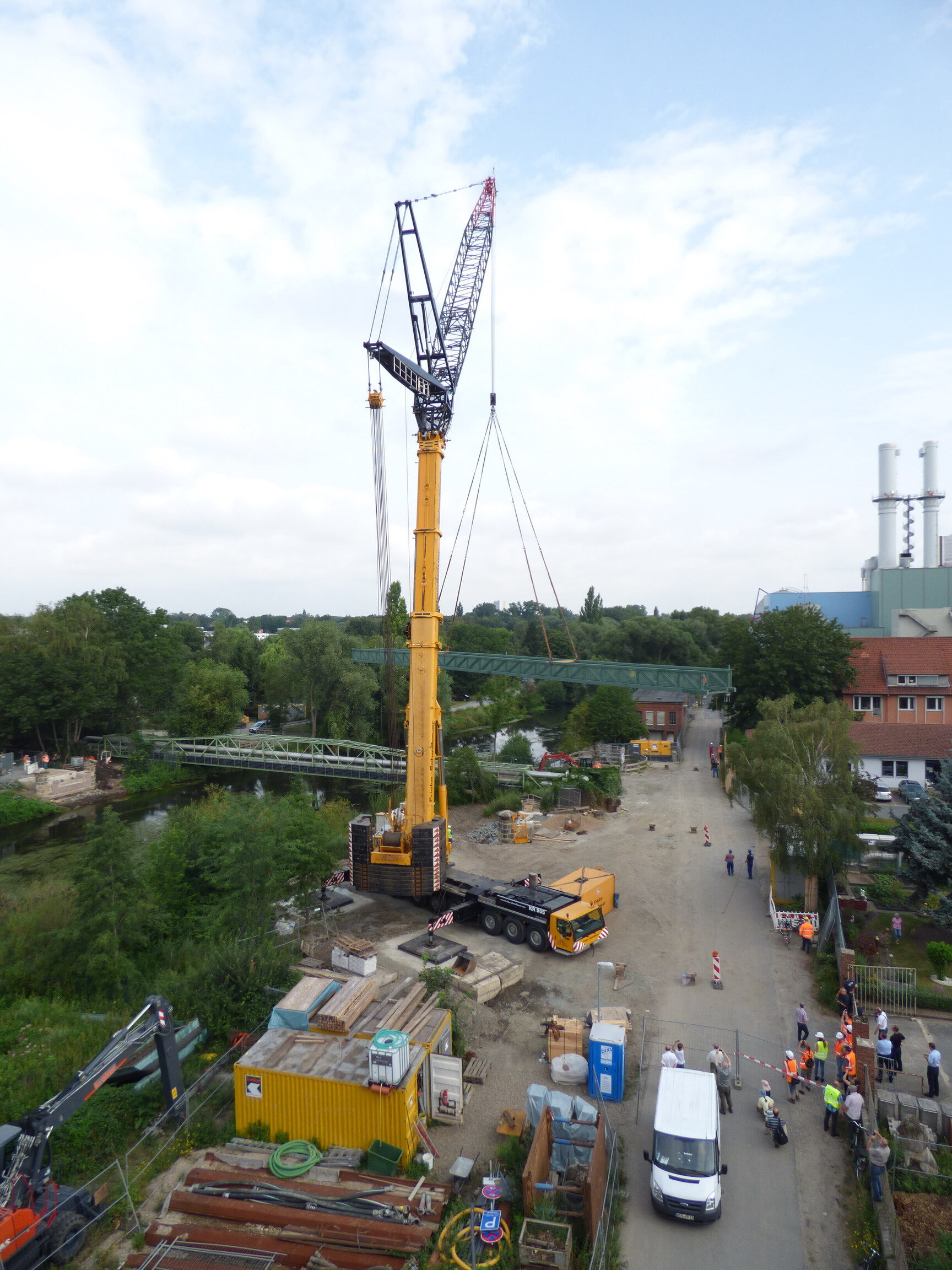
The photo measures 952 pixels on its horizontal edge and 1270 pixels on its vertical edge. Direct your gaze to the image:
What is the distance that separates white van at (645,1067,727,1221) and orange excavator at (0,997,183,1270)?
7414mm

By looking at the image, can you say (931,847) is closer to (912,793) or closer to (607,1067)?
(912,793)

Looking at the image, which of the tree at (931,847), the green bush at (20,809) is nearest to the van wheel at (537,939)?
the tree at (931,847)

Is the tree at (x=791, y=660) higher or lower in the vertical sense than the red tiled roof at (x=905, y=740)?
higher

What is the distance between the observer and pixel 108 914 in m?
15.7

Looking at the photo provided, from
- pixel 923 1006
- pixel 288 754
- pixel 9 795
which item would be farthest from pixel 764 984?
pixel 9 795

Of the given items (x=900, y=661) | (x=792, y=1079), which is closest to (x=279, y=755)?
(x=792, y=1079)

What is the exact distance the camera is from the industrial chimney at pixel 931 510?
2817 inches

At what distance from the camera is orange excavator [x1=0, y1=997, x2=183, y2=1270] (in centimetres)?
854

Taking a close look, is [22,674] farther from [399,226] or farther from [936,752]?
[936,752]

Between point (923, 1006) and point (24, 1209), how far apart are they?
1577cm

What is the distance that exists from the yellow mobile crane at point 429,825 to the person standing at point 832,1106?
672 cm

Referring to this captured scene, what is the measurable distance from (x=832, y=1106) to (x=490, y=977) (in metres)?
6.72

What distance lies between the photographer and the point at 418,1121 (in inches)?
424

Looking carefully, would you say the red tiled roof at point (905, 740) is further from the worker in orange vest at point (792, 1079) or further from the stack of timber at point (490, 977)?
the worker in orange vest at point (792, 1079)
